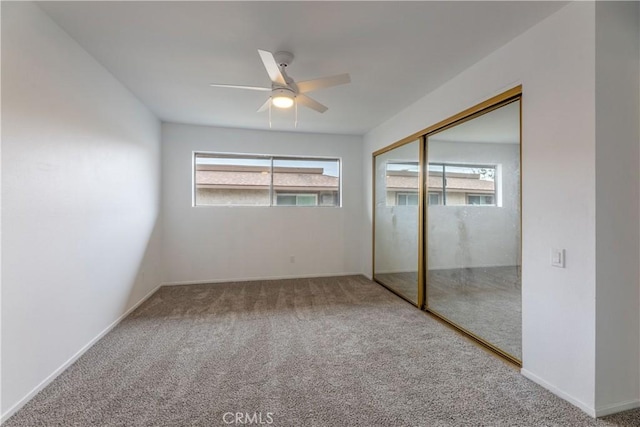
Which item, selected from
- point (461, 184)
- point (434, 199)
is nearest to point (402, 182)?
point (434, 199)

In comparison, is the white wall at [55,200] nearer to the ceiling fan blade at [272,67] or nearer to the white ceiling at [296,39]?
the white ceiling at [296,39]

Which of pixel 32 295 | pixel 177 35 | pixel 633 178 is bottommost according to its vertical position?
pixel 32 295

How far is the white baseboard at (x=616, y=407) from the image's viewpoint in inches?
65.6

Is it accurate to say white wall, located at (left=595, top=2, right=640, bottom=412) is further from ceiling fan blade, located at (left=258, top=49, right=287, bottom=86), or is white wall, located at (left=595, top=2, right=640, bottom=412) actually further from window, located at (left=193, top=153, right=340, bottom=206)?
window, located at (left=193, top=153, right=340, bottom=206)

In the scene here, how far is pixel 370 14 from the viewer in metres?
1.88

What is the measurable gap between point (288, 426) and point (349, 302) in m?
2.14

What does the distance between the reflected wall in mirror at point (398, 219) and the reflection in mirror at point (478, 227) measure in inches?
11.1

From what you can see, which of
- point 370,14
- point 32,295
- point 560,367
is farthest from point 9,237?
point 560,367

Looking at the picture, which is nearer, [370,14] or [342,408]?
[342,408]

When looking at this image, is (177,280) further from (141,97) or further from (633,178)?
(633,178)

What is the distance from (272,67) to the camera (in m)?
2.04

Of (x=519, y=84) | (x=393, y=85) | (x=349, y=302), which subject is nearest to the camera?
(x=519, y=84)

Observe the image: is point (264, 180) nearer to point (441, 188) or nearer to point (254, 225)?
point (254, 225)

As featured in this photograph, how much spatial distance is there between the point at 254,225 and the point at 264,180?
81 cm
